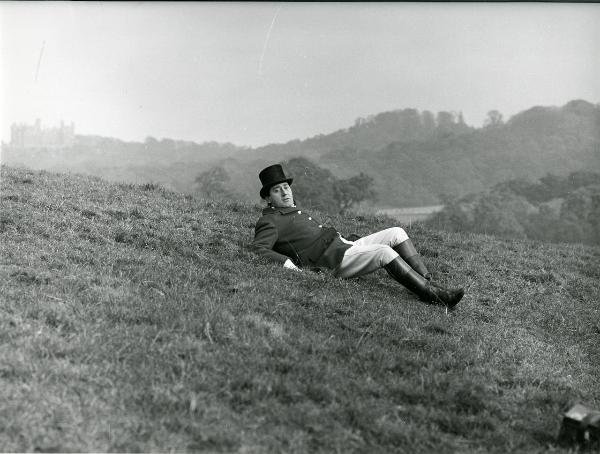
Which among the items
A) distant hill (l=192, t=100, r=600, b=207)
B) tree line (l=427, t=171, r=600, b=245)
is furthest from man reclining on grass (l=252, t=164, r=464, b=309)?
distant hill (l=192, t=100, r=600, b=207)

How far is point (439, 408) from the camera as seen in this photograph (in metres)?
4.82

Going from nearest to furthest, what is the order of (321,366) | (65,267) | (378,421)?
1. (378,421)
2. (321,366)
3. (65,267)

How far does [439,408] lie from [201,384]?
6.73 feet

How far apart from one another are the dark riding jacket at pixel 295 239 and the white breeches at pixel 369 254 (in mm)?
256

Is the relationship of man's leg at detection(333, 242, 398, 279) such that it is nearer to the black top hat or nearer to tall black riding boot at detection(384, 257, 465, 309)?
tall black riding boot at detection(384, 257, 465, 309)

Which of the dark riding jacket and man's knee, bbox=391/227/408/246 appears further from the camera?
the dark riding jacket

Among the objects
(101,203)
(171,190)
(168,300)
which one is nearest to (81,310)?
(168,300)

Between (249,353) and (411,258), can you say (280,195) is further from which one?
(249,353)

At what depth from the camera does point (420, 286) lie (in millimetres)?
7520

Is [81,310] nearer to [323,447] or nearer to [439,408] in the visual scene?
[323,447]

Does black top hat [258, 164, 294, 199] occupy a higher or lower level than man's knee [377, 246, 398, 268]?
higher

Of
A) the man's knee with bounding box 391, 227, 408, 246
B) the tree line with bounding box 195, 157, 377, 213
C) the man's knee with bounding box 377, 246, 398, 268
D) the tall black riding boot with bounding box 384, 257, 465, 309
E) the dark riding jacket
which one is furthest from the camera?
the tree line with bounding box 195, 157, 377, 213

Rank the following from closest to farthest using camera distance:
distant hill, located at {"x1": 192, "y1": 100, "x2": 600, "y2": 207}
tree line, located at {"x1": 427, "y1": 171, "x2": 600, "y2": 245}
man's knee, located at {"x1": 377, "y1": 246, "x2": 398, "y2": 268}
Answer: man's knee, located at {"x1": 377, "y1": 246, "x2": 398, "y2": 268}, tree line, located at {"x1": 427, "y1": 171, "x2": 600, "y2": 245}, distant hill, located at {"x1": 192, "y1": 100, "x2": 600, "y2": 207}

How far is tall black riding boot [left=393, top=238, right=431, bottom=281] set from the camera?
26.1ft
